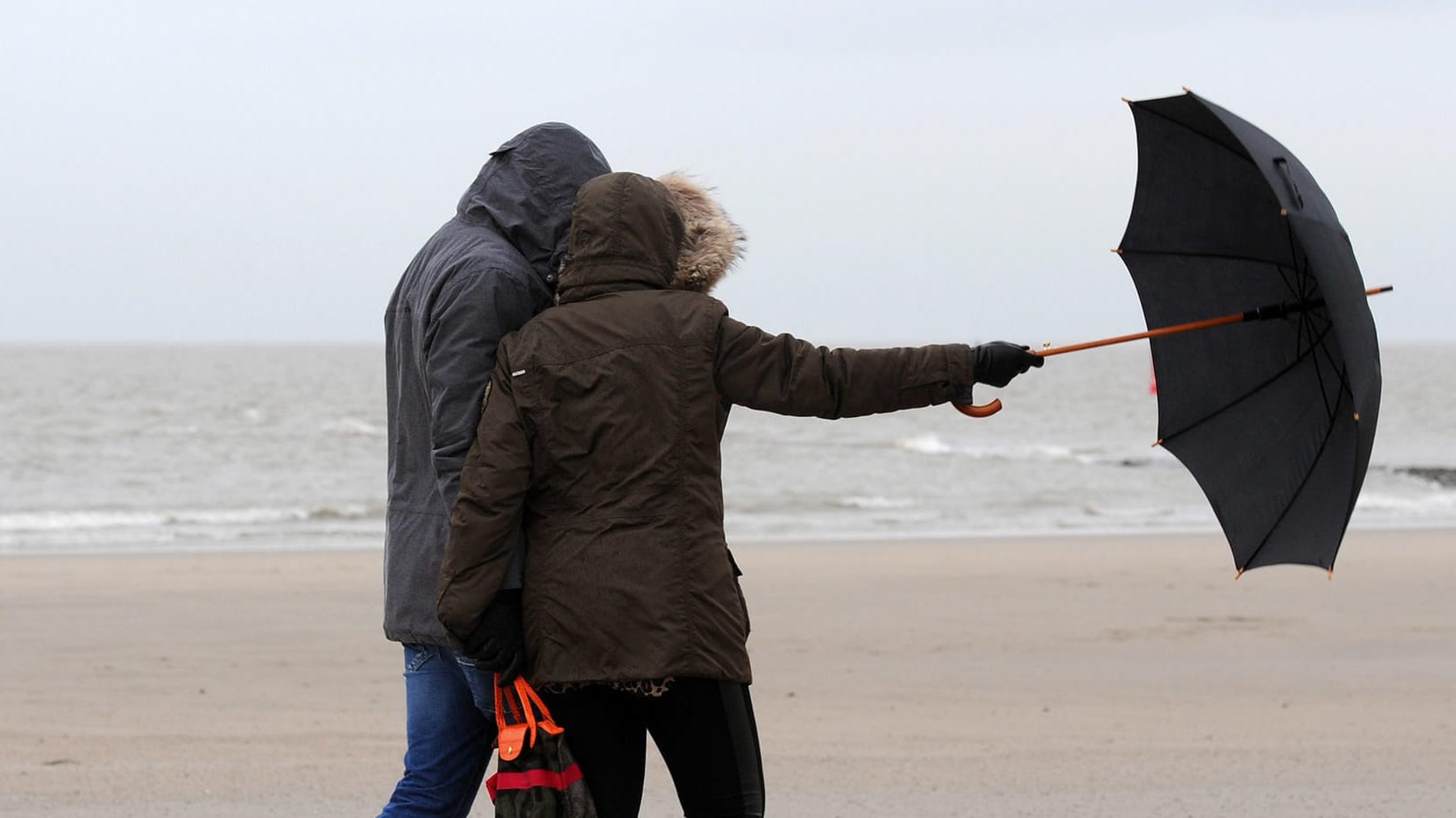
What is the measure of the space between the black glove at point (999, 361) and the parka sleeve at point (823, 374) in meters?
0.04

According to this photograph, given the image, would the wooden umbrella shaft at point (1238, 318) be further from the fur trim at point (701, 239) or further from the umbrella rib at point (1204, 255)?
the fur trim at point (701, 239)

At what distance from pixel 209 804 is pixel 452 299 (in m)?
2.83

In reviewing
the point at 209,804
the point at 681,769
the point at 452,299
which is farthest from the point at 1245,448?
the point at 209,804

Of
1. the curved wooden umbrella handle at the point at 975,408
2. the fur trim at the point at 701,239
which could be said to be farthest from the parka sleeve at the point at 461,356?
the curved wooden umbrella handle at the point at 975,408

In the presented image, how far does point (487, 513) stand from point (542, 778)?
1.51 feet

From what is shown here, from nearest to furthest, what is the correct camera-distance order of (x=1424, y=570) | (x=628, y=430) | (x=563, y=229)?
1. (x=628, y=430)
2. (x=563, y=229)
3. (x=1424, y=570)

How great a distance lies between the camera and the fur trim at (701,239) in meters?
2.63

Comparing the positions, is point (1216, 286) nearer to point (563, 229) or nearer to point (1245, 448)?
point (1245, 448)

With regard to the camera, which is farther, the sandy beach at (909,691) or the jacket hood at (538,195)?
the sandy beach at (909,691)

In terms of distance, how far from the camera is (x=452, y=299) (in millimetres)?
2559

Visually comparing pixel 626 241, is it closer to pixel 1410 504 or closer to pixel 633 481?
pixel 633 481

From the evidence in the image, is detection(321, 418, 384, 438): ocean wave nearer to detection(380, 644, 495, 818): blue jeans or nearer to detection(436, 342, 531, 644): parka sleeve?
detection(380, 644, 495, 818): blue jeans

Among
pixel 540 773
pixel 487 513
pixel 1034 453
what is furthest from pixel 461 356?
pixel 1034 453

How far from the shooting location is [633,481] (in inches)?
96.7
